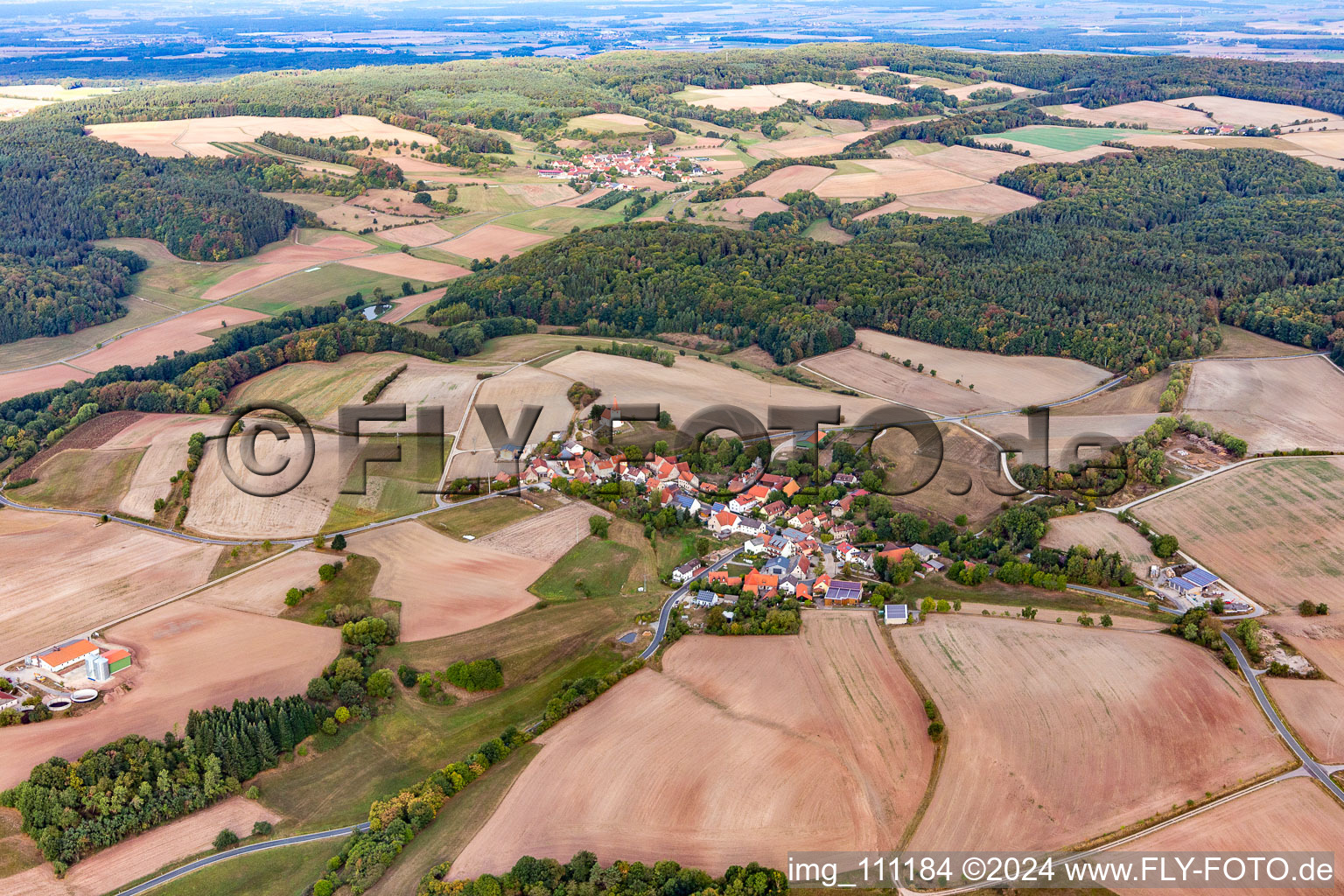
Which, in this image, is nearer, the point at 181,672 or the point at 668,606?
the point at 181,672

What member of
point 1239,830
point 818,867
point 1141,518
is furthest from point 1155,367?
point 818,867

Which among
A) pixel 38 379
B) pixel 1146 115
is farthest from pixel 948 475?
pixel 1146 115

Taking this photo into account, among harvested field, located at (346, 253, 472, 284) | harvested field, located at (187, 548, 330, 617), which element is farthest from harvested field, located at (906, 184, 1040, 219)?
harvested field, located at (187, 548, 330, 617)

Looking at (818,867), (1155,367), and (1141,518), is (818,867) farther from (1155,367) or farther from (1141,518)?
(1155,367)

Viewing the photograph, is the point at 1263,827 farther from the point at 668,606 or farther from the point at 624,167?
the point at 624,167

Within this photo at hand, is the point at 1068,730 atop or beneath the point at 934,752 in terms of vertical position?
atop

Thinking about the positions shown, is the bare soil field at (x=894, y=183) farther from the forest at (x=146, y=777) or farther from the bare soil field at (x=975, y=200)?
the forest at (x=146, y=777)

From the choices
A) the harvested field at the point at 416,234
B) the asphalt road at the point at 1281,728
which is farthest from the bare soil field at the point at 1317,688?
the harvested field at the point at 416,234
